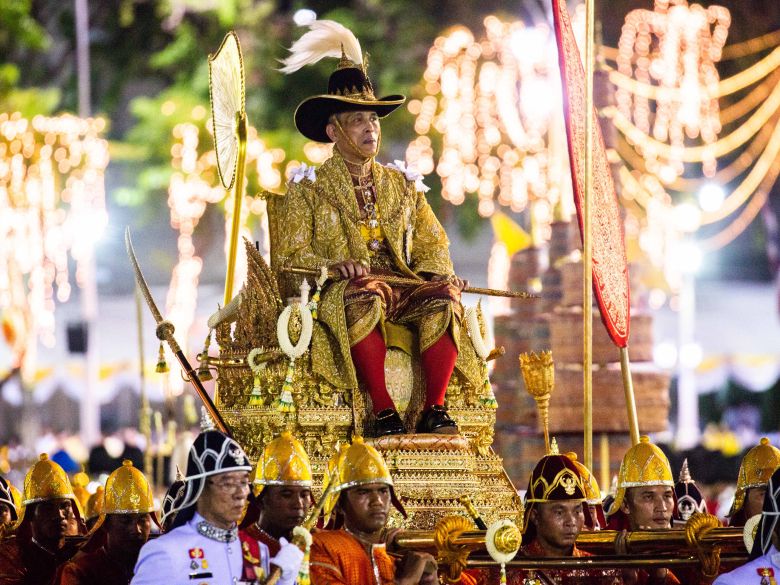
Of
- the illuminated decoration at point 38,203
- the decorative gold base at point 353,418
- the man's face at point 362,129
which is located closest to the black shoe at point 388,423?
the decorative gold base at point 353,418

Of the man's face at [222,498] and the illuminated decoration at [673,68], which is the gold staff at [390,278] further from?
the illuminated decoration at [673,68]

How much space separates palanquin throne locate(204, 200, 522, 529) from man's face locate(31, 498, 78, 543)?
1.37 metres

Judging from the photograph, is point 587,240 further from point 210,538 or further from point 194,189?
point 194,189

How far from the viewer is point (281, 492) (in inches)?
333

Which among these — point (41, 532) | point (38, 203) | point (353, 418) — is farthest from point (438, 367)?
point (38, 203)

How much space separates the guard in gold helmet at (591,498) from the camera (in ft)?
29.7

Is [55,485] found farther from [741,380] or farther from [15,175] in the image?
[741,380]

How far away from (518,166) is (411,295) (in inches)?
794

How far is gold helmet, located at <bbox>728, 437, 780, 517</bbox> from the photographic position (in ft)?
32.1

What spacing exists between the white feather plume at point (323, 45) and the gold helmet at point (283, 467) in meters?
3.52

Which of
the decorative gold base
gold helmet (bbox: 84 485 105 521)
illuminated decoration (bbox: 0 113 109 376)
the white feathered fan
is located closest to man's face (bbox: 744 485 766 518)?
the decorative gold base

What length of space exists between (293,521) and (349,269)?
2561 mm

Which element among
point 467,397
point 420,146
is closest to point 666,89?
point 420,146

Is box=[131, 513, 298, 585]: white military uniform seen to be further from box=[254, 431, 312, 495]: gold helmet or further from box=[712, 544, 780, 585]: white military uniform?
box=[712, 544, 780, 585]: white military uniform
